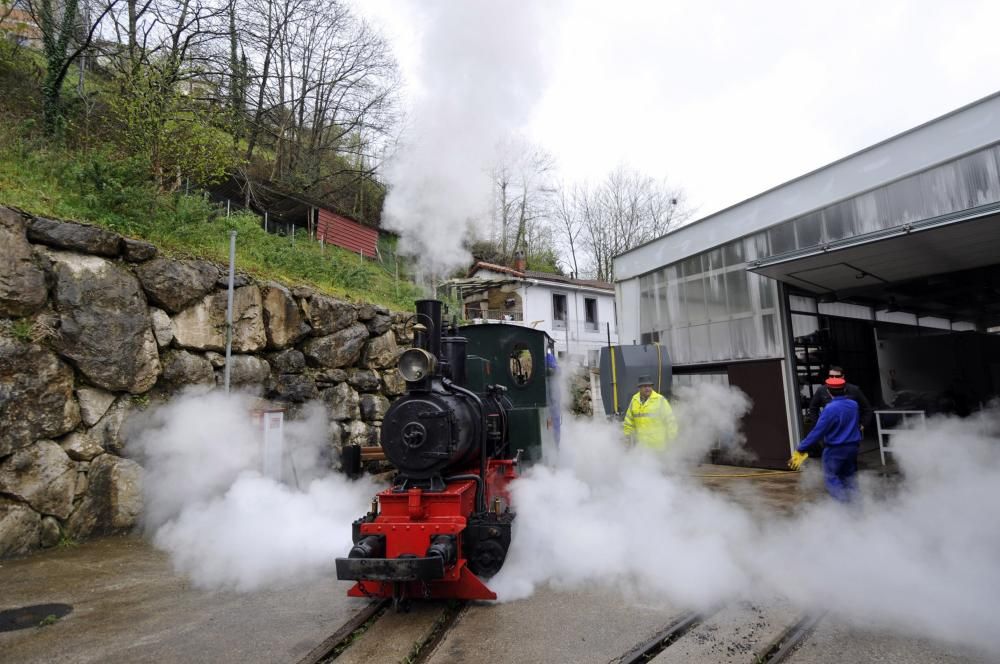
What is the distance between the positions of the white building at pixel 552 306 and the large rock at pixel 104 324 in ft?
37.6

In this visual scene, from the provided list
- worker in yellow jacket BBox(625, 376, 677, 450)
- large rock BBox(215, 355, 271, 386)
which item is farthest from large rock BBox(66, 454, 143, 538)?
worker in yellow jacket BBox(625, 376, 677, 450)

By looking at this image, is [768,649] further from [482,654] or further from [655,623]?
[482,654]

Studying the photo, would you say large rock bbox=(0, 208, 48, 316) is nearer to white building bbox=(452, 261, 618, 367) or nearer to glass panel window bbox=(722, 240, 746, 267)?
glass panel window bbox=(722, 240, 746, 267)

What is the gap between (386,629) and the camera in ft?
11.0

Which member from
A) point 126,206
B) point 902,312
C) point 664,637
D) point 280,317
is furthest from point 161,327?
point 902,312

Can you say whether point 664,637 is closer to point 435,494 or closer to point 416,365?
point 435,494

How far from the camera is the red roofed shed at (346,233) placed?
48.8 ft

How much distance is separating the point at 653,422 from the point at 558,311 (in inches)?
583

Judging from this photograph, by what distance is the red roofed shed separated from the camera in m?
14.9

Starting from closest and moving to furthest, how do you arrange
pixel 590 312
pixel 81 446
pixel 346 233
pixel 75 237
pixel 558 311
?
pixel 81 446
pixel 75 237
pixel 346 233
pixel 558 311
pixel 590 312

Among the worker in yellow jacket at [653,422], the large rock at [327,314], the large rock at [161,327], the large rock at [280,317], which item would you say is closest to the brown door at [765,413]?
the worker in yellow jacket at [653,422]

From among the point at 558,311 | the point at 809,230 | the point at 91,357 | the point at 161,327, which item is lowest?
the point at 91,357

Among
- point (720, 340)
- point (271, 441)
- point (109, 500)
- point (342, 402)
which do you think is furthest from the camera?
point (720, 340)

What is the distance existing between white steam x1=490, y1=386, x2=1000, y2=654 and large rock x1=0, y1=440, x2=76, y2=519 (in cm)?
431
